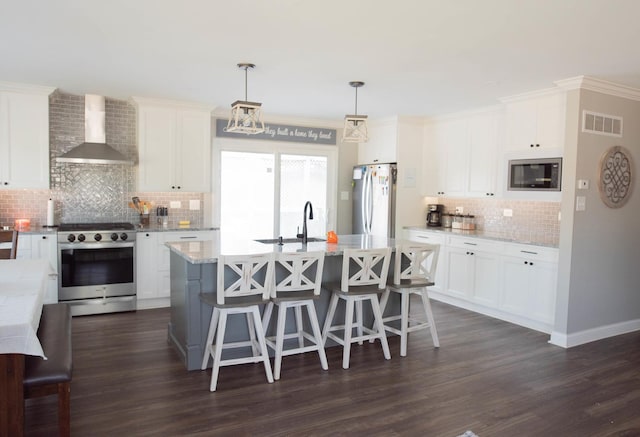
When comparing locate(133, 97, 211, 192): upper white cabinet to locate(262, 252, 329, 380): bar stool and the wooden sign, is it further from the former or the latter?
locate(262, 252, 329, 380): bar stool

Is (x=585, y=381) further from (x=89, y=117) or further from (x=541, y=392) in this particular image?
(x=89, y=117)

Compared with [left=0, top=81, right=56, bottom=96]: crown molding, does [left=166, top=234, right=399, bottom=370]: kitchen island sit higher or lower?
lower

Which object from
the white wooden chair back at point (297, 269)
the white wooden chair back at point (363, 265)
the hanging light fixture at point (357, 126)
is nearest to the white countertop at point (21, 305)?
the white wooden chair back at point (297, 269)

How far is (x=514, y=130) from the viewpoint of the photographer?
5062 mm

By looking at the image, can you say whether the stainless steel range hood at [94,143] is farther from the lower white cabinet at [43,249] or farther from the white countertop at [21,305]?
the white countertop at [21,305]

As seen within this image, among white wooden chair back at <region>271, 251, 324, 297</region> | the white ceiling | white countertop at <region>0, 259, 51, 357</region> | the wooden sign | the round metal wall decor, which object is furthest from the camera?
the wooden sign

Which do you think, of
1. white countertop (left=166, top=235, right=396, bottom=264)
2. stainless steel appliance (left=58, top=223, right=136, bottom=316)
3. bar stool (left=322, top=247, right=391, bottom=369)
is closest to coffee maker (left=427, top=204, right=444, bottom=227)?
white countertop (left=166, top=235, right=396, bottom=264)

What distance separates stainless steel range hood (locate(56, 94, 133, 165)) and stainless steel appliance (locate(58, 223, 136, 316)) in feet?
2.54

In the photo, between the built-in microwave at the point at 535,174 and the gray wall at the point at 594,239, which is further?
the built-in microwave at the point at 535,174

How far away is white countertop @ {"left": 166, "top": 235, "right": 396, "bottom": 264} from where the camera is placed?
3504mm

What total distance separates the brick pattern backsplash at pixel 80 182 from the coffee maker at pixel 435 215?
3602 mm

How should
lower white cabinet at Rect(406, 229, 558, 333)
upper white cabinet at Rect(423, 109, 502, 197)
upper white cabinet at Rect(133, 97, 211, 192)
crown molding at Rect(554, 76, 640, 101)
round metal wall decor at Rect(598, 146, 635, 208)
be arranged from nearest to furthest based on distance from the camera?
1. crown molding at Rect(554, 76, 640, 101)
2. round metal wall decor at Rect(598, 146, 635, 208)
3. lower white cabinet at Rect(406, 229, 558, 333)
4. upper white cabinet at Rect(133, 97, 211, 192)
5. upper white cabinet at Rect(423, 109, 502, 197)

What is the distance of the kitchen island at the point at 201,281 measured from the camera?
141 inches

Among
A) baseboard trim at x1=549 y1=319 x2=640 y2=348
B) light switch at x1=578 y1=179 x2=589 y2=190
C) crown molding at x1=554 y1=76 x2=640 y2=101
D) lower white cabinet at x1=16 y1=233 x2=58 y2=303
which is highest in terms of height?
crown molding at x1=554 y1=76 x2=640 y2=101
